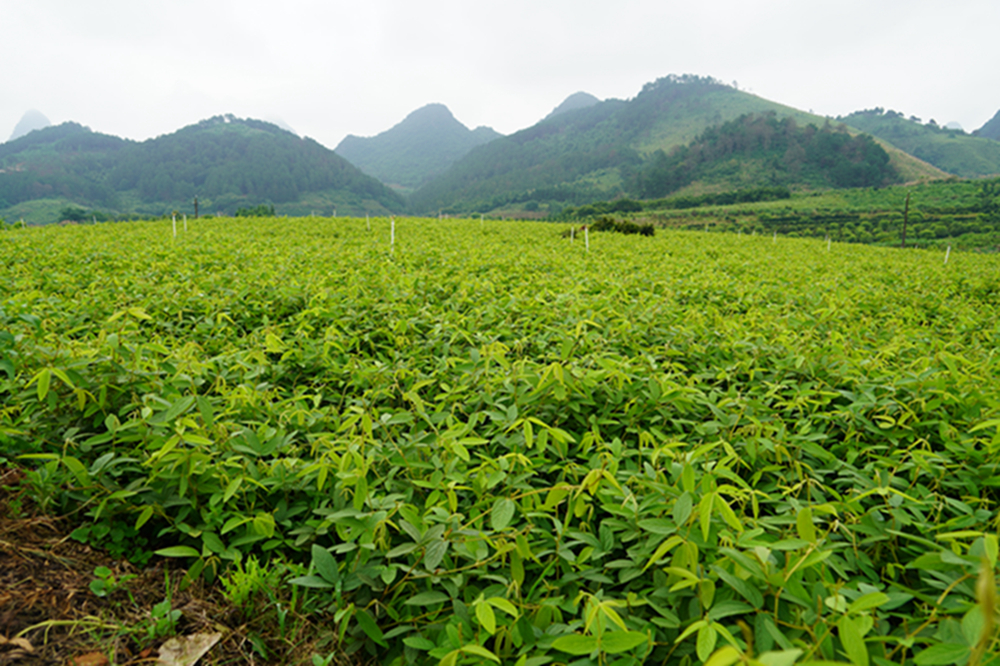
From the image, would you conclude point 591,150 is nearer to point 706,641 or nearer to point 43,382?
point 43,382

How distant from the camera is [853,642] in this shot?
101cm

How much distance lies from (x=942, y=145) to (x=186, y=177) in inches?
7954

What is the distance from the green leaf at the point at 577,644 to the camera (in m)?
1.13

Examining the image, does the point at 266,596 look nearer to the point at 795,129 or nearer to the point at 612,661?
the point at 612,661

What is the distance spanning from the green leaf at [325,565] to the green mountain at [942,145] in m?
152

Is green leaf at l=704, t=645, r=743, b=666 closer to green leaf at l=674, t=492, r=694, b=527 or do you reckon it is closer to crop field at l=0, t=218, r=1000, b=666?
crop field at l=0, t=218, r=1000, b=666

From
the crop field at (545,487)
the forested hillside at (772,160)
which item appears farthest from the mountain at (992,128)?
the crop field at (545,487)

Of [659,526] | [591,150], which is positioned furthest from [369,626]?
[591,150]

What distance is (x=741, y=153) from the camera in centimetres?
9725

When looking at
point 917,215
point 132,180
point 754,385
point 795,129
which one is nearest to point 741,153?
point 795,129

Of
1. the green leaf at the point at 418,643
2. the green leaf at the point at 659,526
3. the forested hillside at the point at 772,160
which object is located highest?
the forested hillside at the point at 772,160

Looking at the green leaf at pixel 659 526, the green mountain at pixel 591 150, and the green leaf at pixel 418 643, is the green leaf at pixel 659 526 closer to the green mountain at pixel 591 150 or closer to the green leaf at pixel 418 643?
the green leaf at pixel 418 643

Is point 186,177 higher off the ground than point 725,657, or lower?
higher

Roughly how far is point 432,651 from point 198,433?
1194mm
